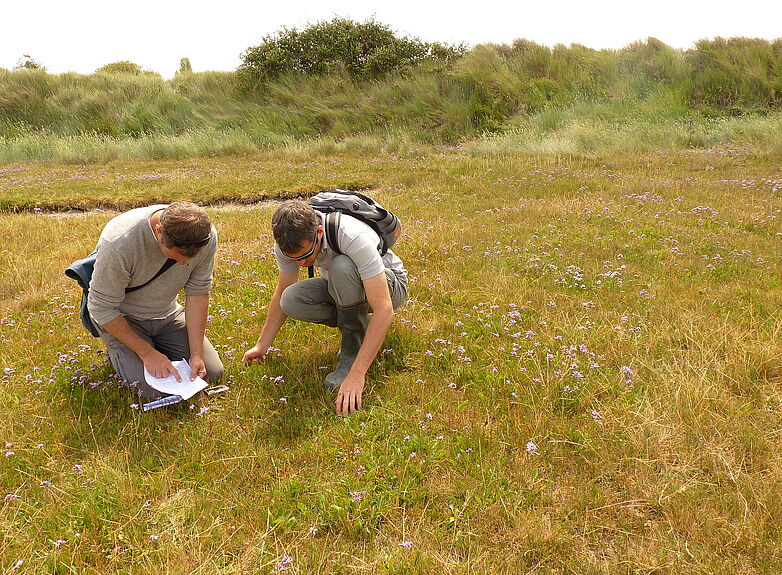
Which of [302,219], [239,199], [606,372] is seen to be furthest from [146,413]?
[239,199]

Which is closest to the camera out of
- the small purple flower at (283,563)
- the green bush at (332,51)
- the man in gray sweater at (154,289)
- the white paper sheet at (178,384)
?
the small purple flower at (283,563)

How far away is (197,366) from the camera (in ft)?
14.1

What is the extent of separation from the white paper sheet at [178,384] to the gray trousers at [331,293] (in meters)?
0.91

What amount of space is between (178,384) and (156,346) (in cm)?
85

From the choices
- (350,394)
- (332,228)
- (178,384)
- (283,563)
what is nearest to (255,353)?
(178,384)

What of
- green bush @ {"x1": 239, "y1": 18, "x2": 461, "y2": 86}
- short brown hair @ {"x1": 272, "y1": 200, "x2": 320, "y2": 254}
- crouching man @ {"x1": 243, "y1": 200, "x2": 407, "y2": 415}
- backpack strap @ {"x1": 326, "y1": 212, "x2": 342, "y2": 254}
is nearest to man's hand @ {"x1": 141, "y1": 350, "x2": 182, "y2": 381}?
crouching man @ {"x1": 243, "y1": 200, "x2": 407, "y2": 415}

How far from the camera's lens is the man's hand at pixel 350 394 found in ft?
13.0

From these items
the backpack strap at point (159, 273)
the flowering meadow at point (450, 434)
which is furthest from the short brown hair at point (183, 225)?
the flowering meadow at point (450, 434)

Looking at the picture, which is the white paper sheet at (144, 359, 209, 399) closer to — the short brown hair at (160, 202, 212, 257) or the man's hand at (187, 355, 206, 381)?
the man's hand at (187, 355, 206, 381)

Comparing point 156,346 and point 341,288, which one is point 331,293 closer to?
point 341,288

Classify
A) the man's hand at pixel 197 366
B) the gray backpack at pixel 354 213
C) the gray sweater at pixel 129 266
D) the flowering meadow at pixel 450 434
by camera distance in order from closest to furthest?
1. the flowering meadow at pixel 450 434
2. the gray sweater at pixel 129 266
3. the gray backpack at pixel 354 213
4. the man's hand at pixel 197 366

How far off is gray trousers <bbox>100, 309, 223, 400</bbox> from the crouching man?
318mm

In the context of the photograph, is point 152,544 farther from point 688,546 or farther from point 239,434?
point 688,546

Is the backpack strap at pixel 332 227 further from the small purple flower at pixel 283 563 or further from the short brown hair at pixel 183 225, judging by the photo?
the small purple flower at pixel 283 563
